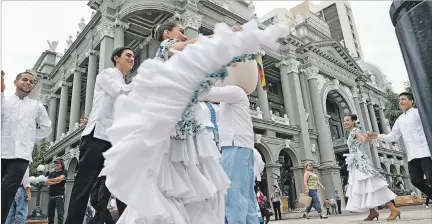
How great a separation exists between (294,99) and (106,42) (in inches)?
458

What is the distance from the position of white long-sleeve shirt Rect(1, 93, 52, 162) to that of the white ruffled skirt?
490 centimetres

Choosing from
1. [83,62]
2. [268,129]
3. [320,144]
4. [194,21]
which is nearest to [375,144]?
[320,144]

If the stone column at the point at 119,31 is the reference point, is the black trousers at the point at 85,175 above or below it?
below

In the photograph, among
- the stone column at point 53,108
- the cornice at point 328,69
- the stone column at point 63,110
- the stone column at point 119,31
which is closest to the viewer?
the stone column at point 119,31

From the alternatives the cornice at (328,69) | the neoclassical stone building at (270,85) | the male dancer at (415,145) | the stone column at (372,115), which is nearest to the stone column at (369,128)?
the neoclassical stone building at (270,85)

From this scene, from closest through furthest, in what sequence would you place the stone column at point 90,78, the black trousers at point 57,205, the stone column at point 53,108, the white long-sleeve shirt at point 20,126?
the white long-sleeve shirt at point 20,126
the black trousers at point 57,205
the stone column at point 90,78
the stone column at point 53,108

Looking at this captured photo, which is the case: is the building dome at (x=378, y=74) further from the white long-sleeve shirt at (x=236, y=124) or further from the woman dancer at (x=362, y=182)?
the white long-sleeve shirt at (x=236, y=124)

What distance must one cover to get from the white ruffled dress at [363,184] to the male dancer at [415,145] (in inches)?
31.5

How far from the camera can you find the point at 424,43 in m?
0.76

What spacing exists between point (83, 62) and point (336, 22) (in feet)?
174

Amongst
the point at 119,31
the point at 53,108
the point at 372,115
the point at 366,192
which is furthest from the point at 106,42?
the point at 372,115

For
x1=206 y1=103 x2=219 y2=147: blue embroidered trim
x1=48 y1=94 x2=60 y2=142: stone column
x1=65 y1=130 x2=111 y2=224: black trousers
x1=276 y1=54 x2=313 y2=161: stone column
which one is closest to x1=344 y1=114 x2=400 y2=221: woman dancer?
x1=206 y1=103 x2=219 y2=147: blue embroidered trim

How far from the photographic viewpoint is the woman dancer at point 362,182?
17.2ft

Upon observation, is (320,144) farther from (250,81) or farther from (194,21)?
(250,81)
